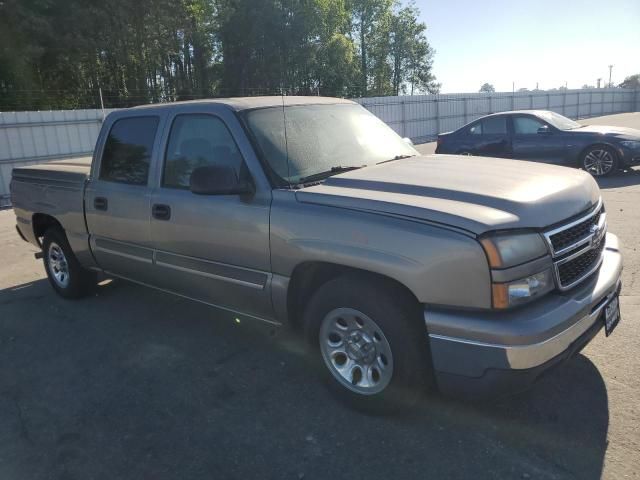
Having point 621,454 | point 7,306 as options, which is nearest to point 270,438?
point 621,454

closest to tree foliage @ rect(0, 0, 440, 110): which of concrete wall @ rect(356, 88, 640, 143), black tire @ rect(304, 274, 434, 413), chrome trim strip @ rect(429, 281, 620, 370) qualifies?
concrete wall @ rect(356, 88, 640, 143)

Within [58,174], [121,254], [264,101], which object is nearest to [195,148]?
[264,101]

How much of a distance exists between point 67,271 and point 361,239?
386 centimetres

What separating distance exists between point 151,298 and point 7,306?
5.00 ft

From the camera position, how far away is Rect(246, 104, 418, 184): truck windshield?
11.8 feet

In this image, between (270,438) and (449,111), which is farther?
(449,111)

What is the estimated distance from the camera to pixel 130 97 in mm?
27344

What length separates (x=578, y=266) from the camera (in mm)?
2988

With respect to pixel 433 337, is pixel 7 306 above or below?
below

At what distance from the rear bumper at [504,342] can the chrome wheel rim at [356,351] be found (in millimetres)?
358

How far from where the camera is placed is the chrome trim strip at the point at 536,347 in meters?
2.53

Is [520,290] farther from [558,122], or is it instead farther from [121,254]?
[558,122]

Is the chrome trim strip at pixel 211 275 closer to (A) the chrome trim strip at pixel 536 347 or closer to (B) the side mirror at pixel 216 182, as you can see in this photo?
(B) the side mirror at pixel 216 182

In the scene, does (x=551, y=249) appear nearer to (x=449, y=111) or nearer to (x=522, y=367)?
(x=522, y=367)
